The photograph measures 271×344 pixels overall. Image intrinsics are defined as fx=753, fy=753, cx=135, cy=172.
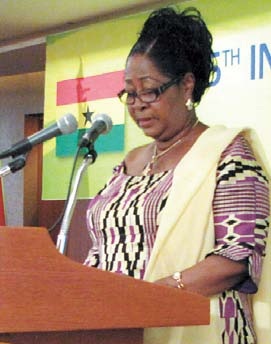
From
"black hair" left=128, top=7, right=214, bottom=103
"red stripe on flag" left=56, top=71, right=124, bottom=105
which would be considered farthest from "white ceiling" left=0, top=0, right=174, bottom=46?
"black hair" left=128, top=7, right=214, bottom=103

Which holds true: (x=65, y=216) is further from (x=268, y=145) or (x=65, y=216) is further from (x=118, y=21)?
(x=118, y=21)

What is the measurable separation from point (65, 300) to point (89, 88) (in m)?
1.68

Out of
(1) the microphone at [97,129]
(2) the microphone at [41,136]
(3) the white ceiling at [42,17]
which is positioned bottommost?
(2) the microphone at [41,136]

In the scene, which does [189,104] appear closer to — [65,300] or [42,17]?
[65,300]

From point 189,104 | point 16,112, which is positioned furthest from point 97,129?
point 16,112

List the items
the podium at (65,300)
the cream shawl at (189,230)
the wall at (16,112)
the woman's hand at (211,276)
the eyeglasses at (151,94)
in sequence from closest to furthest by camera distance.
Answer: the podium at (65,300), the woman's hand at (211,276), the cream shawl at (189,230), the eyeglasses at (151,94), the wall at (16,112)

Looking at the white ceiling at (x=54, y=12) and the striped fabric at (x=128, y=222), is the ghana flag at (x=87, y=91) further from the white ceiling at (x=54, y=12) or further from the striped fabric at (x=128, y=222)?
the striped fabric at (x=128, y=222)

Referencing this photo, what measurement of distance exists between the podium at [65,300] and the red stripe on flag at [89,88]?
1.48 meters

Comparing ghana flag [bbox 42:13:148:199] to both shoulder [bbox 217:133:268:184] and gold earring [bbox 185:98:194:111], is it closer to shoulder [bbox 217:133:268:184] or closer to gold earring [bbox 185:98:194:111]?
gold earring [bbox 185:98:194:111]

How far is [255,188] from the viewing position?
4.56ft

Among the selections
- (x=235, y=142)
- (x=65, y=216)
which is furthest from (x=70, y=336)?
(x=235, y=142)

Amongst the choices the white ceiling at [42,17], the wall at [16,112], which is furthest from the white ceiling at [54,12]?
the wall at [16,112]

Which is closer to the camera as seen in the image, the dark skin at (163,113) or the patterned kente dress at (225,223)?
the patterned kente dress at (225,223)

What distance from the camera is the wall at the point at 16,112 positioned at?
385 cm
